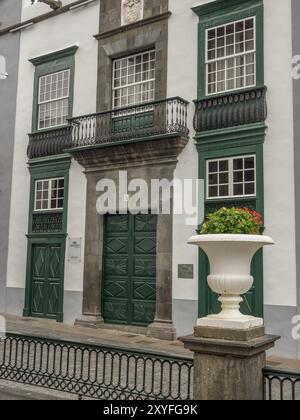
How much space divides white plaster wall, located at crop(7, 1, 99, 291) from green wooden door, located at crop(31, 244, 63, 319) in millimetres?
440

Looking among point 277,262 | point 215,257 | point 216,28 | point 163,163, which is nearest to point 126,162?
point 163,163

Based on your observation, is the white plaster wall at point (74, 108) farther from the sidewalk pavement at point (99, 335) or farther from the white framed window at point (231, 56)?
the white framed window at point (231, 56)

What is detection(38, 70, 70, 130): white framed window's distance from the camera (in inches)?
618

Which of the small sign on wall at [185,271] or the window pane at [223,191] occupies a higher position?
the window pane at [223,191]

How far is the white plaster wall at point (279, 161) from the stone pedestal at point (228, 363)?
20.3ft

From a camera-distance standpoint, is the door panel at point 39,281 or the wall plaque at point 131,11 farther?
the door panel at point 39,281

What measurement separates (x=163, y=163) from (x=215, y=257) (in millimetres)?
8087

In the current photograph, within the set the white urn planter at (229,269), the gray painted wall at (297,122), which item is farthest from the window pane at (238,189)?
the white urn planter at (229,269)

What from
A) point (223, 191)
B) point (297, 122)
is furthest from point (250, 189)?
point (297, 122)

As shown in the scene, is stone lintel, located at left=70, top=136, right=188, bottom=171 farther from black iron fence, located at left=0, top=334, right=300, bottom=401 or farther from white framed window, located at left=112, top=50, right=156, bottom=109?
black iron fence, located at left=0, top=334, right=300, bottom=401

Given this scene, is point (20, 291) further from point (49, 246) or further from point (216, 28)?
point (216, 28)

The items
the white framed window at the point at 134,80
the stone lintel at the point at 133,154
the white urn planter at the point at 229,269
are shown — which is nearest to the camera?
the white urn planter at the point at 229,269

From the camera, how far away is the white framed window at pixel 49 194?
1537cm

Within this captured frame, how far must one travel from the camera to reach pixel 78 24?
15539 mm
